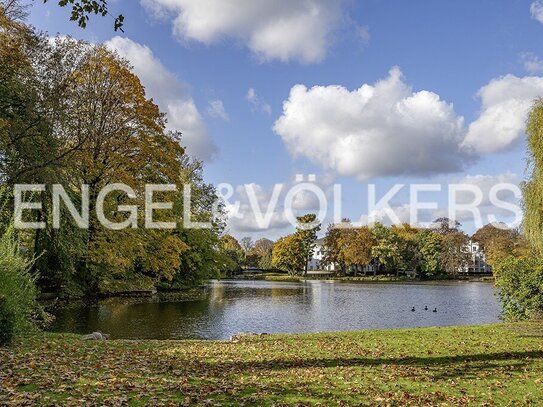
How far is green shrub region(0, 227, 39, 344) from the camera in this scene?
424 inches

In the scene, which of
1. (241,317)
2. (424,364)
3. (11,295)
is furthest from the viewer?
(241,317)

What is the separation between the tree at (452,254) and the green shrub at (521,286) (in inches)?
2653

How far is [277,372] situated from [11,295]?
748cm

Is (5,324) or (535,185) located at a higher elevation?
(535,185)

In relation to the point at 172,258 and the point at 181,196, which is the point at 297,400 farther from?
the point at 181,196

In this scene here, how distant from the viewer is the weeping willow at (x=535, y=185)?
56.6 ft

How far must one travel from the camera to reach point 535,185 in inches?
700

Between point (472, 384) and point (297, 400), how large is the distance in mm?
3505

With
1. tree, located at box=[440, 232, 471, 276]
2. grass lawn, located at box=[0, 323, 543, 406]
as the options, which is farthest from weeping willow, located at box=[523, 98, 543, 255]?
tree, located at box=[440, 232, 471, 276]

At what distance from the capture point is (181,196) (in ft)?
115

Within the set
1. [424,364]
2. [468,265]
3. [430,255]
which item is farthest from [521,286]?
[468,265]

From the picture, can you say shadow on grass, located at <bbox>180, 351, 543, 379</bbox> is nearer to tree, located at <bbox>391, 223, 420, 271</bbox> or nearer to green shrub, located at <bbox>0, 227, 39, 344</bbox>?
green shrub, located at <bbox>0, 227, 39, 344</bbox>

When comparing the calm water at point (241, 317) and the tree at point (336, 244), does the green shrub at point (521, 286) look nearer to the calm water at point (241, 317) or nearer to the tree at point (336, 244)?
the calm water at point (241, 317)

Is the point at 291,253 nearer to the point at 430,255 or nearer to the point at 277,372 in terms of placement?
the point at 430,255
